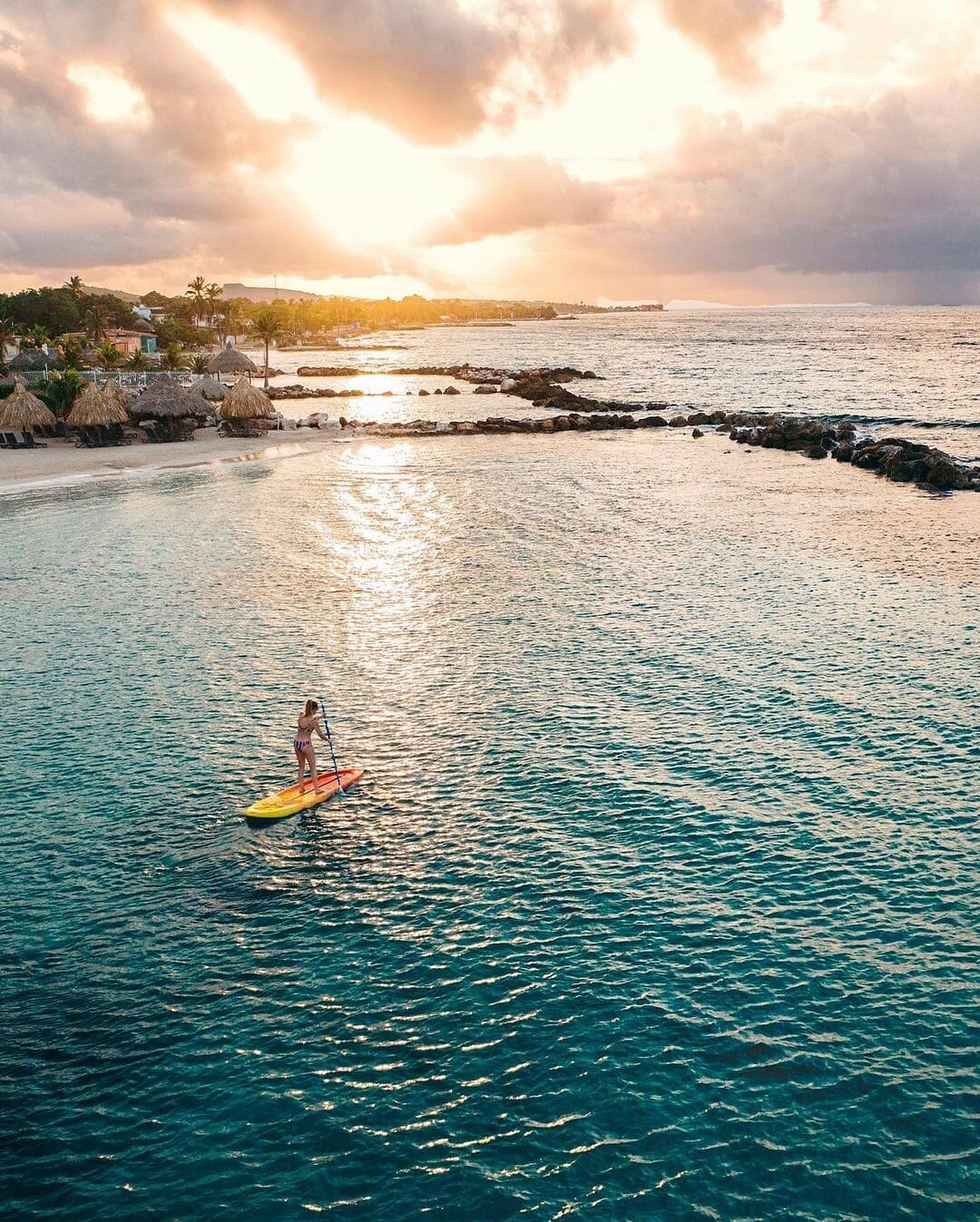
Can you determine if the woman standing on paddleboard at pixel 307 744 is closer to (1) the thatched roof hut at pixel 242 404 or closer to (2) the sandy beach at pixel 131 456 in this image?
(2) the sandy beach at pixel 131 456

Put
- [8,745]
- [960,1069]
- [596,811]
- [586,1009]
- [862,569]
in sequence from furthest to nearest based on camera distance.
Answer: [862,569]
[8,745]
[596,811]
[586,1009]
[960,1069]

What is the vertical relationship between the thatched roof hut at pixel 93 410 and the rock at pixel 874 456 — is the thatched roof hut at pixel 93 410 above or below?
above

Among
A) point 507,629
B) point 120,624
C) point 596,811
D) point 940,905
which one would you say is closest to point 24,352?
point 120,624

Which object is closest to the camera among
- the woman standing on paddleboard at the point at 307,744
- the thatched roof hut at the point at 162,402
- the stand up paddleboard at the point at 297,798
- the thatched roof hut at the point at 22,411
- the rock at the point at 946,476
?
the stand up paddleboard at the point at 297,798

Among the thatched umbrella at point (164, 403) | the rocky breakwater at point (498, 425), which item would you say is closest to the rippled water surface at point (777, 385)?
the rocky breakwater at point (498, 425)

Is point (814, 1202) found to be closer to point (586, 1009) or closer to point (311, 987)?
point (586, 1009)

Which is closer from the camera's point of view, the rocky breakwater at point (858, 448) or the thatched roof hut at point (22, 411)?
the rocky breakwater at point (858, 448)
